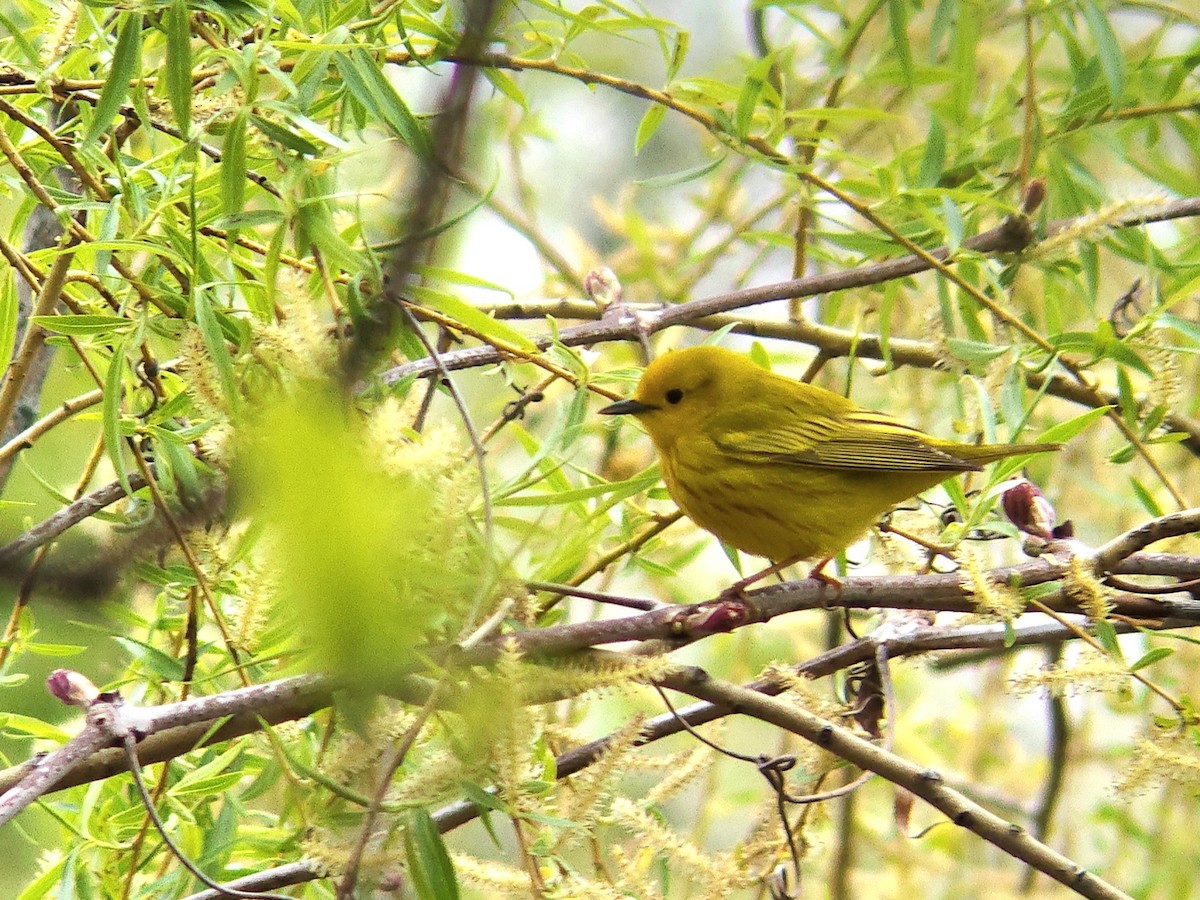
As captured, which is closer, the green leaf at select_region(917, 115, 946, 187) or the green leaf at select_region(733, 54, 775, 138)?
the green leaf at select_region(733, 54, 775, 138)

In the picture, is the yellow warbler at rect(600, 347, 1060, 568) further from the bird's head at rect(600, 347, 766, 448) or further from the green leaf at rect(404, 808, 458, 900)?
the green leaf at rect(404, 808, 458, 900)

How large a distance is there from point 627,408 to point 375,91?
3.60 feet

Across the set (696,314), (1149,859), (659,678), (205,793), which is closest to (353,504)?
(659,678)

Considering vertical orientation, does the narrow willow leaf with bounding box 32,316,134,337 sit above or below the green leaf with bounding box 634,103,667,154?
below

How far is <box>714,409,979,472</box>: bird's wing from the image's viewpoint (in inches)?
100

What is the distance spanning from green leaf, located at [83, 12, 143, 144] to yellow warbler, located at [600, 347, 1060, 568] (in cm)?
119

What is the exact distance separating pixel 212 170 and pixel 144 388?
1.15ft

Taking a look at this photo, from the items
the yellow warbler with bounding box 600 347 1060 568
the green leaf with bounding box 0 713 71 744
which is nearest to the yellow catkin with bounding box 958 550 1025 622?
the yellow warbler with bounding box 600 347 1060 568

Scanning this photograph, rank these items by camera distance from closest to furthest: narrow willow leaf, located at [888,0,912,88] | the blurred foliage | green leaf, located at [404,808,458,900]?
the blurred foliage < green leaf, located at [404,808,458,900] < narrow willow leaf, located at [888,0,912,88]

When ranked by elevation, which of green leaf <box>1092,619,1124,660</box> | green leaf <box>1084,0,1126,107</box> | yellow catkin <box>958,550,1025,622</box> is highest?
green leaf <box>1084,0,1126,107</box>

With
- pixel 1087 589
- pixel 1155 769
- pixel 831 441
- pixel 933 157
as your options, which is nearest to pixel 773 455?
pixel 831 441

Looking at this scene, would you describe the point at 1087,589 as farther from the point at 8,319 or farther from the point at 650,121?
the point at 8,319

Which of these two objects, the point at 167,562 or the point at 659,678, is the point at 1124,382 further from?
the point at 167,562

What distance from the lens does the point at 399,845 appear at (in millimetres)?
1450
